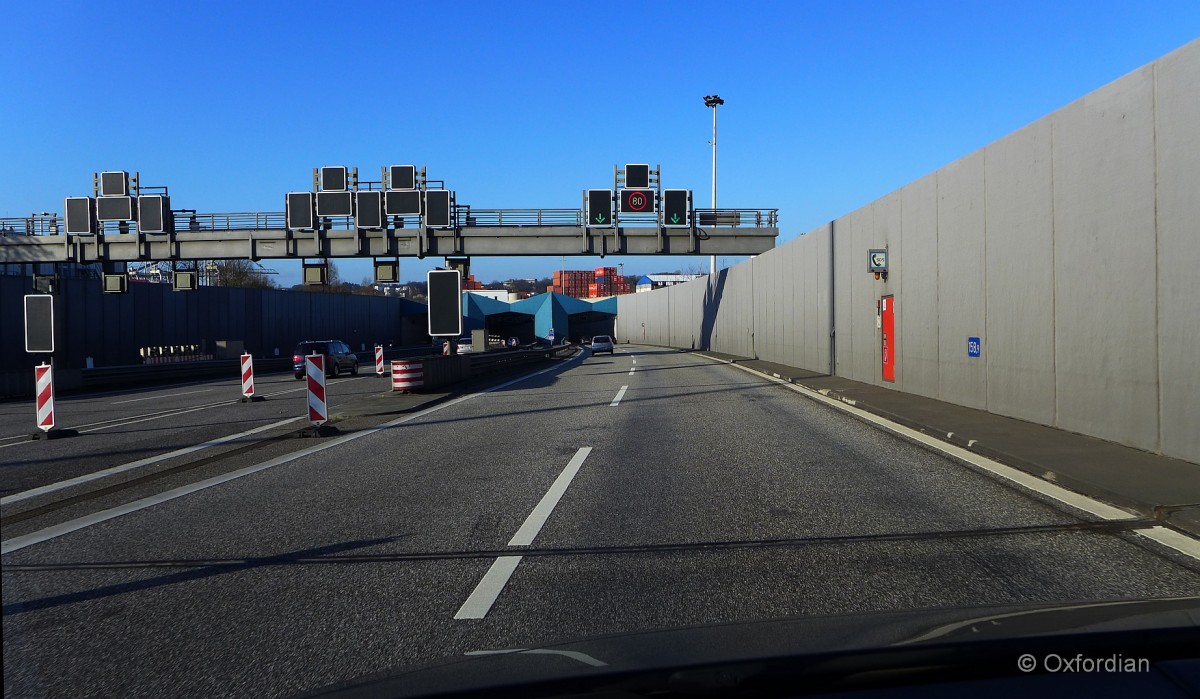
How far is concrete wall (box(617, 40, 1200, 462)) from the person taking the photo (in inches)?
351

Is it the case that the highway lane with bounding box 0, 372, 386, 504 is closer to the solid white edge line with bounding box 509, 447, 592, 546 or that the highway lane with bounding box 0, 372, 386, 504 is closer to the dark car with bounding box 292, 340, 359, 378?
the dark car with bounding box 292, 340, 359, 378

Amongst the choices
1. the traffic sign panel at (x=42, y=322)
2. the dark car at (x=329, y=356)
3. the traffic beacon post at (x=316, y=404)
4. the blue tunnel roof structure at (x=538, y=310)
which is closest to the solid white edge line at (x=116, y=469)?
the traffic beacon post at (x=316, y=404)

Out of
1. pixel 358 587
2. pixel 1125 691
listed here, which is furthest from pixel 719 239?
pixel 1125 691

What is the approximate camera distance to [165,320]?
44000mm

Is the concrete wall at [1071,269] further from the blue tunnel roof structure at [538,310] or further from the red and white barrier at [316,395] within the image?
the blue tunnel roof structure at [538,310]

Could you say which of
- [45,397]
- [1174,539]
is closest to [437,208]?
[45,397]

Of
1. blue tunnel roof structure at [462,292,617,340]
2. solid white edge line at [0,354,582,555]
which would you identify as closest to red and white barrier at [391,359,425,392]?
solid white edge line at [0,354,582,555]

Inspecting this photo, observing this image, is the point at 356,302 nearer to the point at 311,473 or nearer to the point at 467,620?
the point at 311,473

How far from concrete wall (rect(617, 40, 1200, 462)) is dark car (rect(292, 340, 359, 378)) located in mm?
22474

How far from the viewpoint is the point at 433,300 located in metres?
25.1

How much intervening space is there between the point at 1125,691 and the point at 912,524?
15.0 ft

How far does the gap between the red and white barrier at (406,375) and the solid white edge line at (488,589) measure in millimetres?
16158

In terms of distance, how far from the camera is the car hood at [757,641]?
2.80 m

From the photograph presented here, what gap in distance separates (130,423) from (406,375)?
641cm
